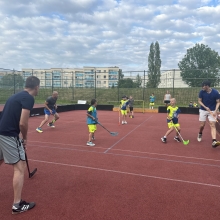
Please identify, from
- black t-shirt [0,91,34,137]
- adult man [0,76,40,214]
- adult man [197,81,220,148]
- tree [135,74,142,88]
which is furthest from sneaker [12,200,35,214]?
tree [135,74,142,88]

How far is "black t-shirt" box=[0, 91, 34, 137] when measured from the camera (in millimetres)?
3055

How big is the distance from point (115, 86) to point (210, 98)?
21129mm

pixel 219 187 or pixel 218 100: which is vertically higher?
pixel 218 100

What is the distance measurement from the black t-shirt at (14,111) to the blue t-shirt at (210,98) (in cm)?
575

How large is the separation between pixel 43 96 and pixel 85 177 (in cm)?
2592

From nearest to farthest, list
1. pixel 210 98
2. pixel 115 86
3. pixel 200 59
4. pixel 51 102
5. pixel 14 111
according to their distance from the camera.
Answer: pixel 14 111 < pixel 210 98 < pixel 51 102 < pixel 115 86 < pixel 200 59

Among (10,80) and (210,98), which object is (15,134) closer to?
(210,98)

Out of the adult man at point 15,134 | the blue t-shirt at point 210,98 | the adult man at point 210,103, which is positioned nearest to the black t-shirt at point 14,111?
the adult man at point 15,134

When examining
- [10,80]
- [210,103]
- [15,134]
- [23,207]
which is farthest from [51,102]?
[10,80]

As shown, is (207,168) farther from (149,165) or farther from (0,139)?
(0,139)

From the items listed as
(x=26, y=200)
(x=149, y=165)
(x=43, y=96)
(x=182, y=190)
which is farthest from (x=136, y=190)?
(x=43, y=96)

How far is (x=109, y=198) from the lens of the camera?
3.58m

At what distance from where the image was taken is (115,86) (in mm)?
27859

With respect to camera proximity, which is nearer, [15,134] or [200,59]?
[15,134]
